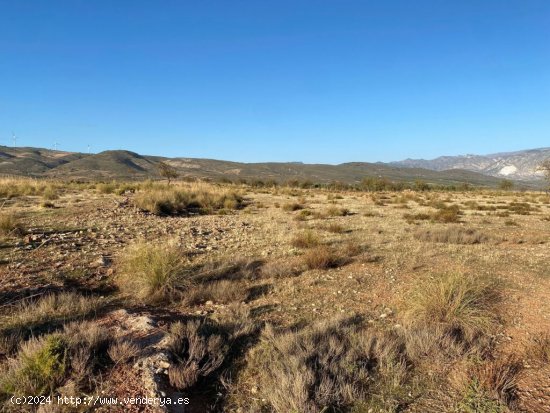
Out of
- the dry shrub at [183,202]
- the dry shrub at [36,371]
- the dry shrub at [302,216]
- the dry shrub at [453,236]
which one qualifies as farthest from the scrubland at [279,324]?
the dry shrub at [183,202]

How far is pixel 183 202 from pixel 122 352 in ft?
54.2

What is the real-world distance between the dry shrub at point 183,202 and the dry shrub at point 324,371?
537 inches

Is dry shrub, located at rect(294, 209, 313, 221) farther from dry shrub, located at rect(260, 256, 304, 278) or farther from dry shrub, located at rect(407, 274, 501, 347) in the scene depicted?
dry shrub, located at rect(407, 274, 501, 347)

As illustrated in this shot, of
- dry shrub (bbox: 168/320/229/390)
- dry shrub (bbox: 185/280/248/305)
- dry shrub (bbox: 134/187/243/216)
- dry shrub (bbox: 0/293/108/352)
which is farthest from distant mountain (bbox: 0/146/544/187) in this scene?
dry shrub (bbox: 168/320/229/390)

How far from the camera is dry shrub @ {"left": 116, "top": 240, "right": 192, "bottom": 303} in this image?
653cm

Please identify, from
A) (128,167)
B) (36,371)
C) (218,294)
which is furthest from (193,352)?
(128,167)

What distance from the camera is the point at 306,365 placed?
13.4 ft

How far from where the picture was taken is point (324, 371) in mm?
4016

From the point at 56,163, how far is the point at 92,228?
5560 inches

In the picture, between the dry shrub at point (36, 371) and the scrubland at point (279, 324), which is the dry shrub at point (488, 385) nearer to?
the scrubland at point (279, 324)

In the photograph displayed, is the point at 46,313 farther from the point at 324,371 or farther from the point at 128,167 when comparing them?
the point at 128,167

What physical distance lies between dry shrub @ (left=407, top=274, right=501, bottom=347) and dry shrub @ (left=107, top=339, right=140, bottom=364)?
3568mm

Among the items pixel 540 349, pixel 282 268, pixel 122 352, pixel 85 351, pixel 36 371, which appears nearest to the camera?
pixel 36 371

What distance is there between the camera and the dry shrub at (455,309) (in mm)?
5016
